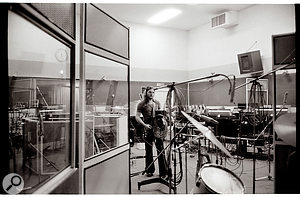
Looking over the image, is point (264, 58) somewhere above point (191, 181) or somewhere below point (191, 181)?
above

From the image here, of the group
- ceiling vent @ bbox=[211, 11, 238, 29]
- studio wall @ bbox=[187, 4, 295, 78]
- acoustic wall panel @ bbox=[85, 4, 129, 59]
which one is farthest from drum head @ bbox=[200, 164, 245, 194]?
ceiling vent @ bbox=[211, 11, 238, 29]

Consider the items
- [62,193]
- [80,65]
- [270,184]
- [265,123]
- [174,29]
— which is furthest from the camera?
[174,29]

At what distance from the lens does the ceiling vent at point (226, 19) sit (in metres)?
4.73

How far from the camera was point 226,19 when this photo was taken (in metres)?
4.75

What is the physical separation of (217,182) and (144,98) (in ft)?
6.37

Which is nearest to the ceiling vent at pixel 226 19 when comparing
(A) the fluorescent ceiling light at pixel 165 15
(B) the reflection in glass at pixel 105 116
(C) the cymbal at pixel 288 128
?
(A) the fluorescent ceiling light at pixel 165 15

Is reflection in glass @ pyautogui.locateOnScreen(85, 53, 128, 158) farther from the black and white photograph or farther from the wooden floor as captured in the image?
the wooden floor

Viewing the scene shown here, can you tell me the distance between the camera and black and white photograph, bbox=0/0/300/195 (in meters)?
1.50

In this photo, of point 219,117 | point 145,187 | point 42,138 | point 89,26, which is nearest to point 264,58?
point 219,117

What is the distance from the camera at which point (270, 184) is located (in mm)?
2914

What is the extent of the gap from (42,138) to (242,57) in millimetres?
3896

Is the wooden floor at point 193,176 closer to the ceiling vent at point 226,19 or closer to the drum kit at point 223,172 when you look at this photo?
the drum kit at point 223,172

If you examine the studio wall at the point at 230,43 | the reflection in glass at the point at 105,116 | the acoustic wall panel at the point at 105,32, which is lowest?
the reflection in glass at the point at 105,116

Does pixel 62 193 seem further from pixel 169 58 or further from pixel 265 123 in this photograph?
pixel 169 58
